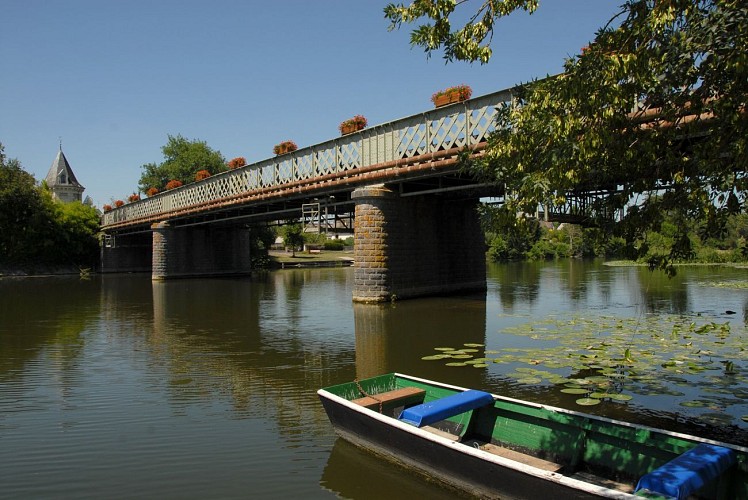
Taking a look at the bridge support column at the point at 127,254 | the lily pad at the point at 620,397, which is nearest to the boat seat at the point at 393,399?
the lily pad at the point at 620,397

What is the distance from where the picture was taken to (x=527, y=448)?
680 centimetres

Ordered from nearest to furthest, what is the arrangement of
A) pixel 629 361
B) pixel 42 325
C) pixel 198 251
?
pixel 629 361
pixel 42 325
pixel 198 251

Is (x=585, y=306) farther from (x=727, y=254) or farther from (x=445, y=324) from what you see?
(x=727, y=254)

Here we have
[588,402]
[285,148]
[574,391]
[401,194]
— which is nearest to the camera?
[588,402]

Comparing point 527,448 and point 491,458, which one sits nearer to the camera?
point 491,458

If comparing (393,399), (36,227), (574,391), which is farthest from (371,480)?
(36,227)

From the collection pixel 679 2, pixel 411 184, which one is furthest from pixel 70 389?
pixel 411 184

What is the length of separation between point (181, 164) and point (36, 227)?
34.9 meters

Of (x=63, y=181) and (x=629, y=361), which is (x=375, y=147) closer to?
(x=629, y=361)

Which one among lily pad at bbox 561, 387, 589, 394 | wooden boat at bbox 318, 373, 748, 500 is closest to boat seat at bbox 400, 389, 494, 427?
wooden boat at bbox 318, 373, 748, 500

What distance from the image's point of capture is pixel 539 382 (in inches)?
402

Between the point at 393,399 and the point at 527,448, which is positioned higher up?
the point at 393,399

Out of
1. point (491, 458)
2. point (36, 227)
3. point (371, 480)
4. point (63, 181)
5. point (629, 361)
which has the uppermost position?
point (63, 181)

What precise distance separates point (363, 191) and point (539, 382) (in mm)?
14974
